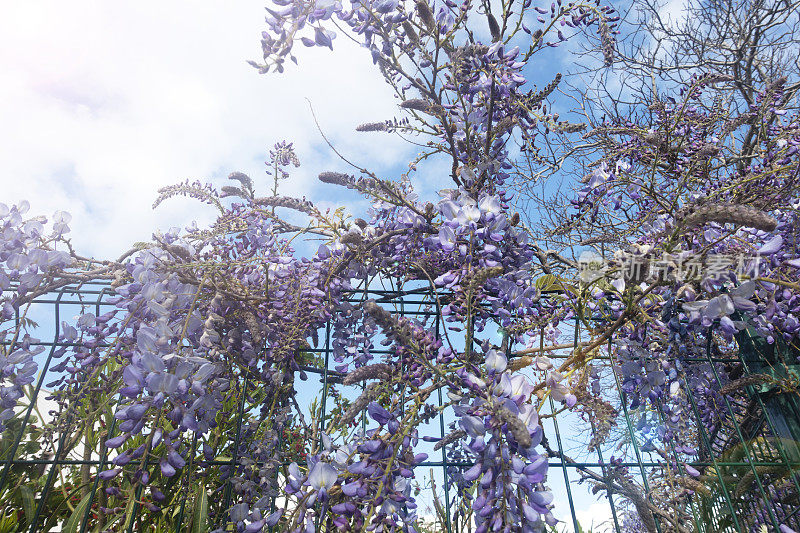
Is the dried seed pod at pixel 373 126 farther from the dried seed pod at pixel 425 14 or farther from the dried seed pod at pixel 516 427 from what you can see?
the dried seed pod at pixel 516 427

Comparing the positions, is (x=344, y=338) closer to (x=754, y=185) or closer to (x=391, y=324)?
(x=391, y=324)

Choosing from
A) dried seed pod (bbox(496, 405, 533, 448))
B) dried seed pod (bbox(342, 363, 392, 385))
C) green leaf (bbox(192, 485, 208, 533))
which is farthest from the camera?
green leaf (bbox(192, 485, 208, 533))

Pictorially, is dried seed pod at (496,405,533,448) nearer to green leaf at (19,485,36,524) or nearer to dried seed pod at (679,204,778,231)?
dried seed pod at (679,204,778,231)

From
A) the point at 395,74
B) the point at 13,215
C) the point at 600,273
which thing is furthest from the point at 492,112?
the point at 13,215

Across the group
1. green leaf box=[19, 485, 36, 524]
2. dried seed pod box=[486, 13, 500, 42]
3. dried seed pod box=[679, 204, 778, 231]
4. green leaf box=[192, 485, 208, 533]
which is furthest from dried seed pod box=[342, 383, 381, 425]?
green leaf box=[19, 485, 36, 524]

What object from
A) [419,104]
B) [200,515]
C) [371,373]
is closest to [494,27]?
[419,104]

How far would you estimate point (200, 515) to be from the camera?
5.80 feet

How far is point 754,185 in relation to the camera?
281 cm

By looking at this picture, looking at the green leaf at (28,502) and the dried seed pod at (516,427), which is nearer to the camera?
the dried seed pod at (516,427)

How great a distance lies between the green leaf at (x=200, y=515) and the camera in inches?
68.8

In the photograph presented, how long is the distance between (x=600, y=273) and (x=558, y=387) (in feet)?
1.52

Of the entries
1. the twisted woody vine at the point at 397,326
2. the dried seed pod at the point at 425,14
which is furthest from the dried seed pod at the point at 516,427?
the dried seed pod at the point at 425,14

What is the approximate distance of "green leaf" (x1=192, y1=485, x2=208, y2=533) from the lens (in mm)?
1748

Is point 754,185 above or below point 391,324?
above
